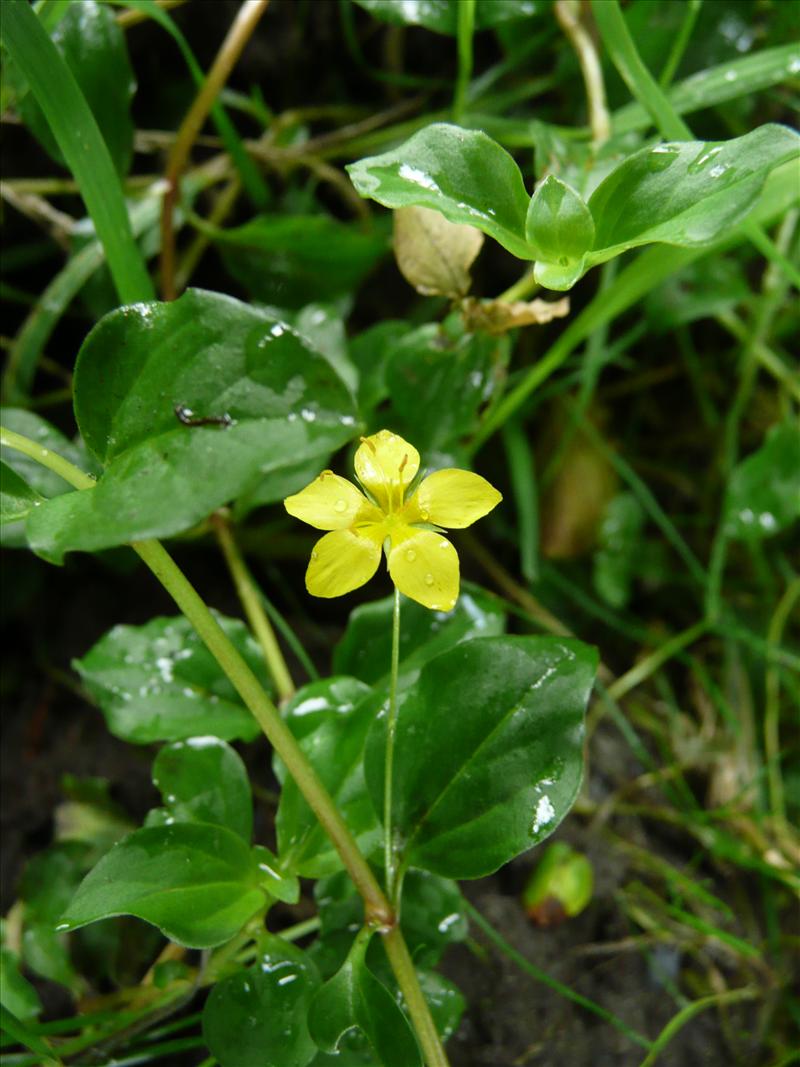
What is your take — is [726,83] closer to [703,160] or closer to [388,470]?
[703,160]

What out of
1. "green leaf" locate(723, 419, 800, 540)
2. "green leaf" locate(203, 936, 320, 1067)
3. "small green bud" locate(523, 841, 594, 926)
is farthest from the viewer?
"green leaf" locate(723, 419, 800, 540)

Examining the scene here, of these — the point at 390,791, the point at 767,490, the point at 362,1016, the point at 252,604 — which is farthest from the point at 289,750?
the point at 767,490

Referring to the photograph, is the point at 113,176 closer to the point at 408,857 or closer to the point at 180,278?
the point at 180,278

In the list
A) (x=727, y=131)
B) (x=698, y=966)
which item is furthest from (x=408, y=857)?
(x=727, y=131)

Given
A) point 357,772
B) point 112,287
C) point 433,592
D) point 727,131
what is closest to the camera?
point 433,592

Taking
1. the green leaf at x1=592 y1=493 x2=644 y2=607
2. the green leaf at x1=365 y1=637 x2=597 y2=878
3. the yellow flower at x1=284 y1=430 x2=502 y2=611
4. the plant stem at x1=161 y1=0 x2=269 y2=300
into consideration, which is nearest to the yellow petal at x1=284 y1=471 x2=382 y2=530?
the yellow flower at x1=284 y1=430 x2=502 y2=611

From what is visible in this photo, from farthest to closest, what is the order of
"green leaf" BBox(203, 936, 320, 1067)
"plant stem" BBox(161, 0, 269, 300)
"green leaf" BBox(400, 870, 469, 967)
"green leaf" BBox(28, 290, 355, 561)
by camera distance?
"plant stem" BBox(161, 0, 269, 300)
"green leaf" BBox(400, 870, 469, 967)
"green leaf" BBox(203, 936, 320, 1067)
"green leaf" BBox(28, 290, 355, 561)

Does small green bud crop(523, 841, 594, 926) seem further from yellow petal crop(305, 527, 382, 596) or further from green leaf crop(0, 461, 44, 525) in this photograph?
green leaf crop(0, 461, 44, 525)

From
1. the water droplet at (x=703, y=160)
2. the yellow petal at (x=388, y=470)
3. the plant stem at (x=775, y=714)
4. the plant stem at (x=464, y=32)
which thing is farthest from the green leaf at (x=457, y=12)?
the plant stem at (x=775, y=714)
